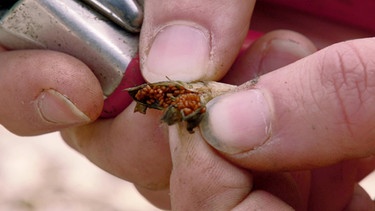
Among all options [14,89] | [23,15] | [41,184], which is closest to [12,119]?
[14,89]

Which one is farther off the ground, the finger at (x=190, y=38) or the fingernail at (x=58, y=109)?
the finger at (x=190, y=38)

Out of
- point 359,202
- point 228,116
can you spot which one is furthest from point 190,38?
point 359,202

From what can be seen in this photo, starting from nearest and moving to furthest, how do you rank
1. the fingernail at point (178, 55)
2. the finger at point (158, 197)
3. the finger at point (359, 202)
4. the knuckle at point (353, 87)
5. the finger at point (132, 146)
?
the knuckle at point (353, 87) → the fingernail at point (178, 55) → the finger at point (132, 146) → the finger at point (359, 202) → the finger at point (158, 197)

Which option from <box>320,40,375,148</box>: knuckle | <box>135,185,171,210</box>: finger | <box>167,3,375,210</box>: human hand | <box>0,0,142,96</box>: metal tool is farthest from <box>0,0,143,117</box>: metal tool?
<box>135,185,171,210</box>: finger

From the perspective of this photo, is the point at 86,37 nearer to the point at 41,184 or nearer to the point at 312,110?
the point at 312,110

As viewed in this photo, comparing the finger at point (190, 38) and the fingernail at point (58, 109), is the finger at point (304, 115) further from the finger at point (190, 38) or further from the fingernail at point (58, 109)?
the fingernail at point (58, 109)

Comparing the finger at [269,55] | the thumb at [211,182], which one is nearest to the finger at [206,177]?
the thumb at [211,182]

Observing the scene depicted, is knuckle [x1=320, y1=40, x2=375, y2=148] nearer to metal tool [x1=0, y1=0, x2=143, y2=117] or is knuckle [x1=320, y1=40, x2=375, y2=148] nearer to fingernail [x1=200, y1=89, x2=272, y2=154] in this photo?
fingernail [x1=200, y1=89, x2=272, y2=154]
